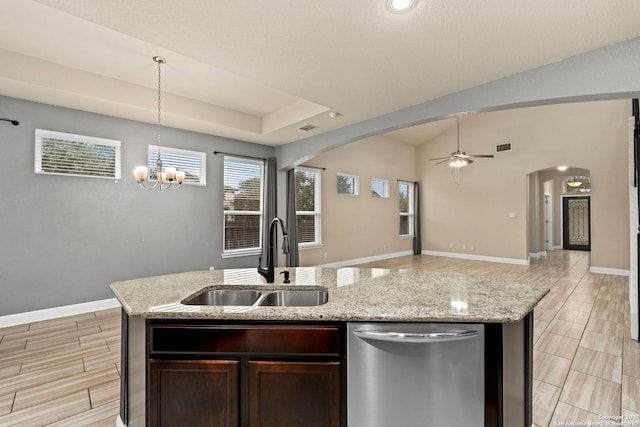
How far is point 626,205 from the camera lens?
602cm

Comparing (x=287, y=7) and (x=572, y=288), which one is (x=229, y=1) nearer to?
(x=287, y=7)

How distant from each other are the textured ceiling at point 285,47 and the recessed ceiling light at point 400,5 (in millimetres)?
58

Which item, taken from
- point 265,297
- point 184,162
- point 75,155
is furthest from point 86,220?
point 265,297

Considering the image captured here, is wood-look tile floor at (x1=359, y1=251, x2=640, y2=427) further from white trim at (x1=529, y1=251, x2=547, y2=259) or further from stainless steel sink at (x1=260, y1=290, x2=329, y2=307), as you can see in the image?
white trim at (x1=529, y1=251, x2=547, y2=259)

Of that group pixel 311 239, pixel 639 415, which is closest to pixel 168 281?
pixel 639 415

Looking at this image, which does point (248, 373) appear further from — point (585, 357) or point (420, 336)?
point (585, 357)

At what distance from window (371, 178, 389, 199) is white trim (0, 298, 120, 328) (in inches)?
241

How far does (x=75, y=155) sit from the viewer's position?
12.4 feet

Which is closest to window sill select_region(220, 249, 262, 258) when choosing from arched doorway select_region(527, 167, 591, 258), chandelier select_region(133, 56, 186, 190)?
chandelier select_region(133, 56, 186, 190)

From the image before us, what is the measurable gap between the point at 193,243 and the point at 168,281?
303 centimetres

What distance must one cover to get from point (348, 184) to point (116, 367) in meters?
5.83

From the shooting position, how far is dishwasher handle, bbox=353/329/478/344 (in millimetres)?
1216

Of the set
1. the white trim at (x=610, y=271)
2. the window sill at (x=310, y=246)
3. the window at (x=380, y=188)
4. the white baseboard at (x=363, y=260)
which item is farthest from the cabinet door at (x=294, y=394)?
the white trim at (x=610, y=271)

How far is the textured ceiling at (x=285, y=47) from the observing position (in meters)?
2.05
